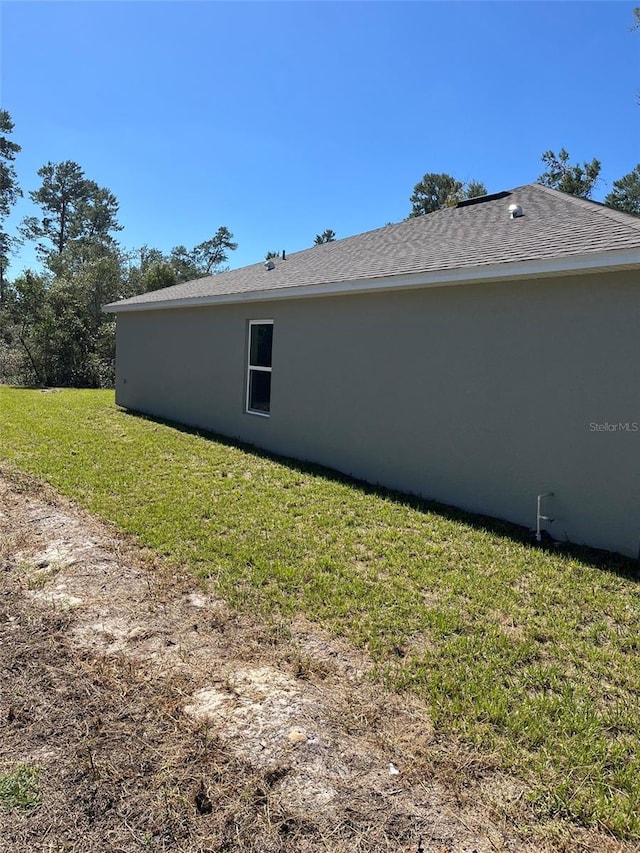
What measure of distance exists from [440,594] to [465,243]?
4.96m

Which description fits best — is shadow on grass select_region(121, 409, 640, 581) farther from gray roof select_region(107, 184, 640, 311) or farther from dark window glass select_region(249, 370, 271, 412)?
gray roof select_region(107, 184, 640, 311)

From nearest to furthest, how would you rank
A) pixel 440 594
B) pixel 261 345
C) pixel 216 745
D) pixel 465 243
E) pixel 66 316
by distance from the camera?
pixel 216 745 < pixel 440 594 < pixel 465 243 < pixel 261 345 < pixel 66 316

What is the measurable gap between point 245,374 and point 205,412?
1.72m

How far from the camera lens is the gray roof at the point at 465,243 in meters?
5.13

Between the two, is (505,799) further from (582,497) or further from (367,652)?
(582,497)

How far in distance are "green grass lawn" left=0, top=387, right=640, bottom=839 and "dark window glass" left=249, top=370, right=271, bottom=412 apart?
1896 mm

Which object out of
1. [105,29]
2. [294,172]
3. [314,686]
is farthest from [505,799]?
[294,172]

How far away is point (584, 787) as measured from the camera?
2.03 metres

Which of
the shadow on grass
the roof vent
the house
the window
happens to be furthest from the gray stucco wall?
the roof vent

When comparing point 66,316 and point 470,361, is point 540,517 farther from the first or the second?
point 66,316

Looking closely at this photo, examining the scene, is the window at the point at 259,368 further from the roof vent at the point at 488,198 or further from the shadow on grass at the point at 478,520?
the roof vent at the point at 488,198

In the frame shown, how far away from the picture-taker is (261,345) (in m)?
9.12

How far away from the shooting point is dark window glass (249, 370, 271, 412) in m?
9.02

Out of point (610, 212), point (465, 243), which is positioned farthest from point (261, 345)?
point (610, 212)
